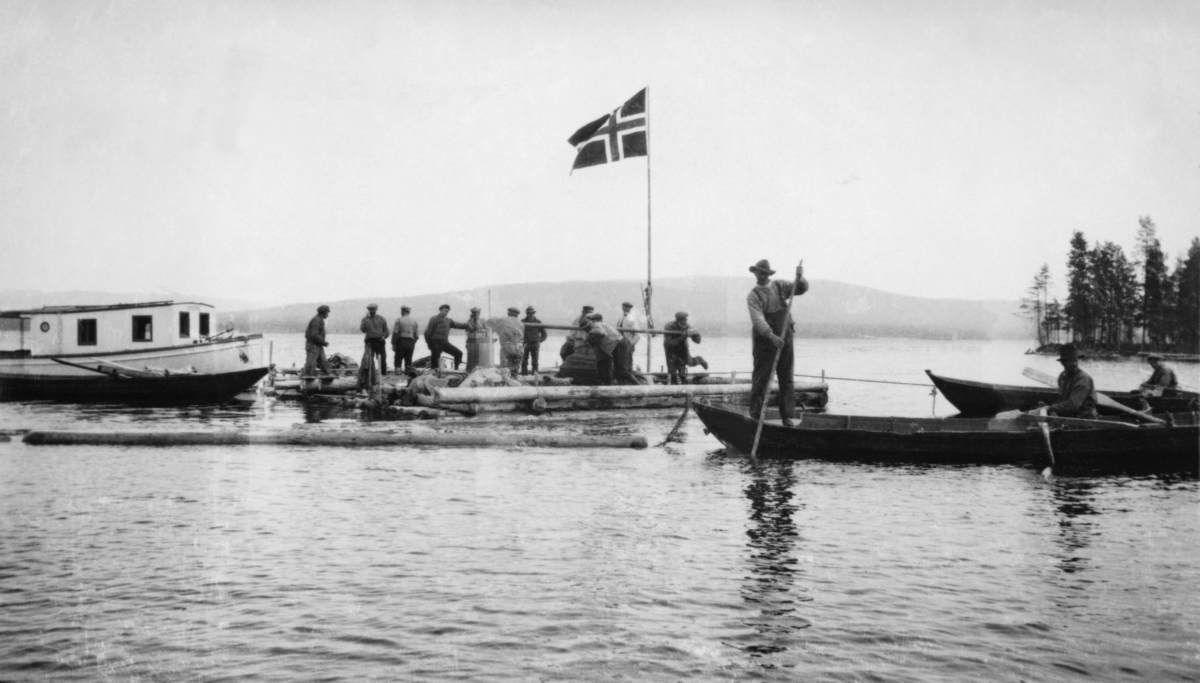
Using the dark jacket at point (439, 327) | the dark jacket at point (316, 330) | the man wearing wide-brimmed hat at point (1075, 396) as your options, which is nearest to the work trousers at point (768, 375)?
the man wearing wide-brimmed hat at point (1075, 396)

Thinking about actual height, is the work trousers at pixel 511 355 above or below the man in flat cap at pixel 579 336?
below

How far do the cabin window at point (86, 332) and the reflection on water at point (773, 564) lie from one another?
21.5 m

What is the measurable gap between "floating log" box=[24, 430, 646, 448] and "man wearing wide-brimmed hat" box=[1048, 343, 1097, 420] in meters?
6.94

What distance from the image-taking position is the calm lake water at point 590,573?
6641 mm

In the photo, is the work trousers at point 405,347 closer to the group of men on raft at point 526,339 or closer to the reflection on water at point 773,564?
the group of men on raft at point 526,339

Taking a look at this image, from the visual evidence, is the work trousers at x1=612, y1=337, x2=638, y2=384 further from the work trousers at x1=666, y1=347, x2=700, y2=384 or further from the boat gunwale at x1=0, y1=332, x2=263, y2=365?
the boat gunwale at x1=0, y1=332, x2=263, y2=365

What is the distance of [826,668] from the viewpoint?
6516 millimetres

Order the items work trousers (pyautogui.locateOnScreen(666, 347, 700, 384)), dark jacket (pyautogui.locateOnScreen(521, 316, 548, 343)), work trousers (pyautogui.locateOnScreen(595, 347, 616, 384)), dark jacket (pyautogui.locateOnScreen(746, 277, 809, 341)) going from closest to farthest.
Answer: dark jacket (pyautogui.locateOnScreen(746, 277, 809, 341))
work trousers (pyautogui.locateOnScreen(595, 347, 616, 384))
work trousers (pyautogui.locateOnScreen(666, 347, 700, 384))
dark jacket (pyautogui.locateOnScreen(521, 316, 548, 343))

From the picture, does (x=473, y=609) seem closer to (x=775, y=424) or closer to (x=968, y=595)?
(x=968, y=595)

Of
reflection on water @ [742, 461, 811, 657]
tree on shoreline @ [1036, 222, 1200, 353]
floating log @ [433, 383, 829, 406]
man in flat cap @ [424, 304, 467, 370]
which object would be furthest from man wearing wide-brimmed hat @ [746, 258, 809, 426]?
tree on shoreline @ [1036, 222, 1200, 353]

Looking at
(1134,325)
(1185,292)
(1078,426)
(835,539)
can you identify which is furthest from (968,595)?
(1134,325)

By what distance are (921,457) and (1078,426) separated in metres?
2.47

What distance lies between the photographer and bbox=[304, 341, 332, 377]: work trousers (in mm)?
27234

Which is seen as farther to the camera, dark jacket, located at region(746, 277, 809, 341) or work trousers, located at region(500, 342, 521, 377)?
work trousers, located at region(500, 342, 521, 377)
